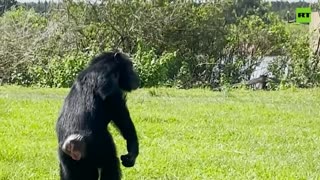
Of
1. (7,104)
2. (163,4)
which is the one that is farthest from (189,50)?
(7,104)

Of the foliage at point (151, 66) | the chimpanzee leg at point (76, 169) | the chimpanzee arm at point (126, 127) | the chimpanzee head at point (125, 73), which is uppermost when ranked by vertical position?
the chimpanzee head at point (125, 73)

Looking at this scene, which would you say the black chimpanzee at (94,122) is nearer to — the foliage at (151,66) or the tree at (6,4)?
the foliage at (151,66)

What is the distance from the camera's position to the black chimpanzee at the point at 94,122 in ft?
15.4

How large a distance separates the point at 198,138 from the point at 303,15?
505 inches

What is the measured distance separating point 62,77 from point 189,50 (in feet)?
14.9

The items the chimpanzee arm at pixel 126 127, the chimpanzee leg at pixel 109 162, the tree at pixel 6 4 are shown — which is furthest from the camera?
the tree at pixel 6 4

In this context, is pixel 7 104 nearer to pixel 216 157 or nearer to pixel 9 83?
pixel 216 157

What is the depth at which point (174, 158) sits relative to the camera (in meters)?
7.60

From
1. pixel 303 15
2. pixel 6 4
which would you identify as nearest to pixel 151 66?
pixel 303 15

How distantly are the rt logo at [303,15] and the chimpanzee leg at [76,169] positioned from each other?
16891 mm

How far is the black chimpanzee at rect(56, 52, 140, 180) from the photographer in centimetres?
468

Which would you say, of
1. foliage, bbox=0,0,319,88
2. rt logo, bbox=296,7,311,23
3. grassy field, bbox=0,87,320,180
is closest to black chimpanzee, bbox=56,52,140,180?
grassy field, bbox=0,87,320,180

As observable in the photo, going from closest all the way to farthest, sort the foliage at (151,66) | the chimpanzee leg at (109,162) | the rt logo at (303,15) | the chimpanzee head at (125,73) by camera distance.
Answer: the chimpanzee leg at (109,162)
the chimpanzee head at (125,73)
the foliage at (151,66)
the rt logo at (303,15)

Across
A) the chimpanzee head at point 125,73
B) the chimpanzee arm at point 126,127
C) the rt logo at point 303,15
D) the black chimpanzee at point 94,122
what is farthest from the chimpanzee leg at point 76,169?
the rt logo at point 303,15
